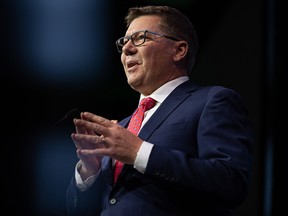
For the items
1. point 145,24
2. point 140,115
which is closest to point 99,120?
point 140,115

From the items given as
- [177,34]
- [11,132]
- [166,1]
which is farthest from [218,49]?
[11,132]

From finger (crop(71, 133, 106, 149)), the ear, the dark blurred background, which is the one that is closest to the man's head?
the ear

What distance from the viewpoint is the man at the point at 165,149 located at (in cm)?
128

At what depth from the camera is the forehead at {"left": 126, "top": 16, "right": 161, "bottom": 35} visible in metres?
1.82

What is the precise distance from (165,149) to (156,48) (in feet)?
1.95

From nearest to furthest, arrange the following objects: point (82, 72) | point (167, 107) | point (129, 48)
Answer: point (167, 107) < point (129, 48) < point (82, 72)

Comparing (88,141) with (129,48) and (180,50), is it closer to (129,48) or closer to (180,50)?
(129,48)

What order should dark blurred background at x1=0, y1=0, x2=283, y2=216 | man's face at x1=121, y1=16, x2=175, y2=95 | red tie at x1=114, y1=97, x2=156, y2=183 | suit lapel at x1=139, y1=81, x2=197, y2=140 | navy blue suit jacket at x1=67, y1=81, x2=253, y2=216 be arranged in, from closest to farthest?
navy blue suit jacket at x1=67, y1=81, x2=253, y2=216, suit lapel at x1=139, y1=81, x2=197, y2=140, red tie at x1=114, y1=97, x2=156, y2=183, man's face at x1=121, y1=16, x2=175, y2=95, dark blurred background at x1=0, y1=0, x2=283, y2=216

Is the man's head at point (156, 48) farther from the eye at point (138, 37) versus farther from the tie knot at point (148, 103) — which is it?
the tie knot at point (148, 103)

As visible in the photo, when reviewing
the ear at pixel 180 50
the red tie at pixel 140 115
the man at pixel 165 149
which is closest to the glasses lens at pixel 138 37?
the man at pixel 165 149

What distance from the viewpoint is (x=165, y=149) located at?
1.32m

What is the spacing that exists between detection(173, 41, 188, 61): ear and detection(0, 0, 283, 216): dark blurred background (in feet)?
2.62

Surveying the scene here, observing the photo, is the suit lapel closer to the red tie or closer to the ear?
the red tie

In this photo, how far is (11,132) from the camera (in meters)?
2.73
